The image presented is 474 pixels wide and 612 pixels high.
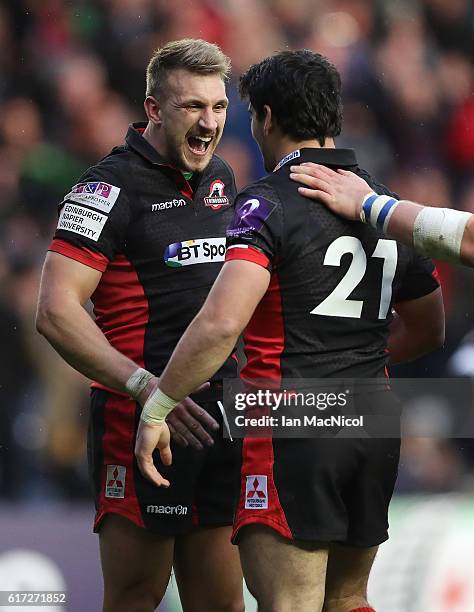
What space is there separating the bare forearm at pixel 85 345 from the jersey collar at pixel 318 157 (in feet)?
2.55

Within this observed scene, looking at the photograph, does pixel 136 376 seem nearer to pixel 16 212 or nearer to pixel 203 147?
pixel 203 147

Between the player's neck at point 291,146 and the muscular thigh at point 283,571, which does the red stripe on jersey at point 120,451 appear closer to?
the muscular thigh at point 283,571

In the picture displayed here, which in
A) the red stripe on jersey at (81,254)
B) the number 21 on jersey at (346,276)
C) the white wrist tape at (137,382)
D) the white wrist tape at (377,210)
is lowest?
the white wrist tape at (137,382)

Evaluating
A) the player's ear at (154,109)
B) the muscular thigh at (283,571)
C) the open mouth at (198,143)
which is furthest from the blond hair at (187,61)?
the muscular thigh at (283,571)

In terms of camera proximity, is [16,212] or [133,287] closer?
[133,287]

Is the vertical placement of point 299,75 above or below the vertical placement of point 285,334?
above

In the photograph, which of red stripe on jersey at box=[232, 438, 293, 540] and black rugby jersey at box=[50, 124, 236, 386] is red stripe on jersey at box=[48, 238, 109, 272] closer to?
black rugby jersey at box=[50, 124, 236, 386]

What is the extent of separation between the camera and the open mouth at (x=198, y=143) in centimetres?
357

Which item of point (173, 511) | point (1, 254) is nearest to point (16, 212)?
point (1, 254)

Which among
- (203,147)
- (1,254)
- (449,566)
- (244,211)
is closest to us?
(244,211)

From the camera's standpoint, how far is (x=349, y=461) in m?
2.91

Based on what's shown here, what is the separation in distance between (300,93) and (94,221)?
2.65 ft

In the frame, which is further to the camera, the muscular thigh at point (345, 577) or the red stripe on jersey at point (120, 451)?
the red stripe on jersey at point (120, 451)

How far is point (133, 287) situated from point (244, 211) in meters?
0.75
